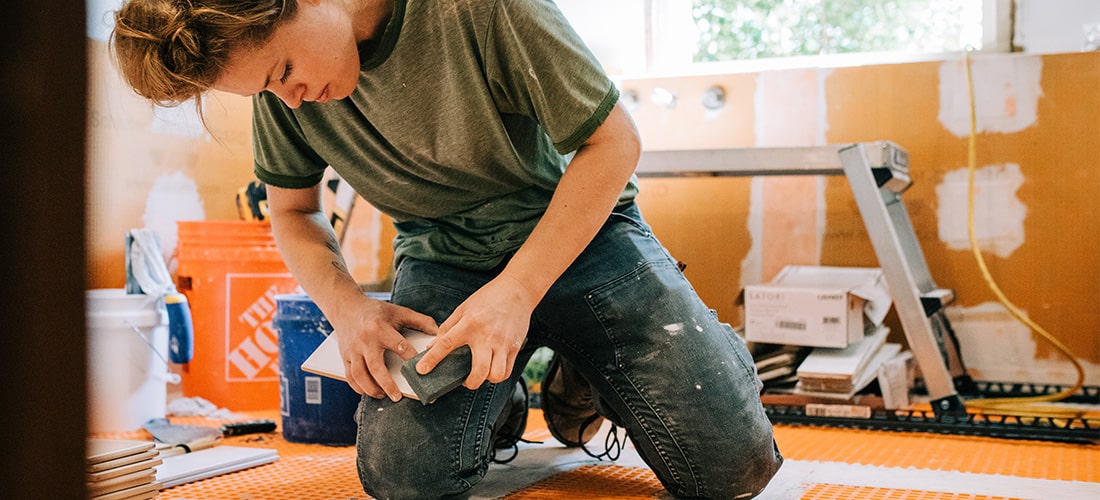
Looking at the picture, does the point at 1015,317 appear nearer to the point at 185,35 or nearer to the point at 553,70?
the point at 553,70

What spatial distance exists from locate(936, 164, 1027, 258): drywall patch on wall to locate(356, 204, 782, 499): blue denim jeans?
1.47 metres

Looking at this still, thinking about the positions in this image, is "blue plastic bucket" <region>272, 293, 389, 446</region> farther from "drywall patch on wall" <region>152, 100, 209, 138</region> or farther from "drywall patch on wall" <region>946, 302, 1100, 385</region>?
"drywall patch on wall" <region>946, 302, 1100, 385</region>

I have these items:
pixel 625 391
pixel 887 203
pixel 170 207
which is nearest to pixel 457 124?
pixel 625 391

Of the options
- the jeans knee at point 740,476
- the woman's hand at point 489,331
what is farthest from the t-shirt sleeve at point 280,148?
the jeans knee at point 740,476

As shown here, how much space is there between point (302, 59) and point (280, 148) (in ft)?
1.19

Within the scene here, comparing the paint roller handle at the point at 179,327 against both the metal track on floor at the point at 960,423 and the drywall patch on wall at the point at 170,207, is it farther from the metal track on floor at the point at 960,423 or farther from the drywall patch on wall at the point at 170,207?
the metal track on floor at the point at 960,423

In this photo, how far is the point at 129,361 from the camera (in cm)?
204

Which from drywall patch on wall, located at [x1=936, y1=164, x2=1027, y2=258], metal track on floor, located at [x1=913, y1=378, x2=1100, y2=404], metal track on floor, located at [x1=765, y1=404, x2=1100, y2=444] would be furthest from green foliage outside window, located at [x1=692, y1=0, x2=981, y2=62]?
metal track on floor, located at [x1=765, y1=404, x2=1100, y2=444]

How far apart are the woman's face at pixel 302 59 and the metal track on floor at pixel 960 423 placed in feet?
4.69

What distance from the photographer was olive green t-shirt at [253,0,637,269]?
3.53 ft

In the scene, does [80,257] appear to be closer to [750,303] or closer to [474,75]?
[474,75]

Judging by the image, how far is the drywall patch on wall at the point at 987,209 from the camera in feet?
8.07

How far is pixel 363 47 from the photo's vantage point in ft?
3.78

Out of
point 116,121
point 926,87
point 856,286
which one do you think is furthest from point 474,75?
point 926,87
